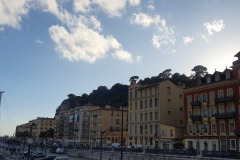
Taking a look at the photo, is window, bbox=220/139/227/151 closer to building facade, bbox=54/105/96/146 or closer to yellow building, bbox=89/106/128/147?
yellow building, bbox=89/106/128/147

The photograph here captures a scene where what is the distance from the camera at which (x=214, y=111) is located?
212 ft

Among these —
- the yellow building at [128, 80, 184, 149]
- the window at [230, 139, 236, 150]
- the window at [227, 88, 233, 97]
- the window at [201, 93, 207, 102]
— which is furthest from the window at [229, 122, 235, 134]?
the yellow building at [128, 80, 184, 149]

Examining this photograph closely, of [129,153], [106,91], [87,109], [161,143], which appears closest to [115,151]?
[129,153]

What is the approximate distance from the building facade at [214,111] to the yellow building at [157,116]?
8058 millimetres

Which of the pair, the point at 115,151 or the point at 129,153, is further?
the point at 115,151

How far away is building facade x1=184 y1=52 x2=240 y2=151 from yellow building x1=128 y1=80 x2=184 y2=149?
8.06m

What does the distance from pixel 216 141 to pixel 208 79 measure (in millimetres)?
13299

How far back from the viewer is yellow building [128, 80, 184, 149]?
78250mm

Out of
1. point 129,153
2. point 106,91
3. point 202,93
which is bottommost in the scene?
point 129,153

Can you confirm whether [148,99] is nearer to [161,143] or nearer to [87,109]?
[161,143]

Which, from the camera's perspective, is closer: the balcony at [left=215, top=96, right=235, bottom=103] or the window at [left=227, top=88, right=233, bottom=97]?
the balcony at [left=215, top=96, right=235, bottom=103]

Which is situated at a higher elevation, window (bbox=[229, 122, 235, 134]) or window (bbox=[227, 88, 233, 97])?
window (bbox=[227, 88, 233, 97])

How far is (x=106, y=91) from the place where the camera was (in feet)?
582

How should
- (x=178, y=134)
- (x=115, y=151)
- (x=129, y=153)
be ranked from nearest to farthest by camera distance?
(x=129, y=153), (x=115, y=151), (x=178, y=134)
